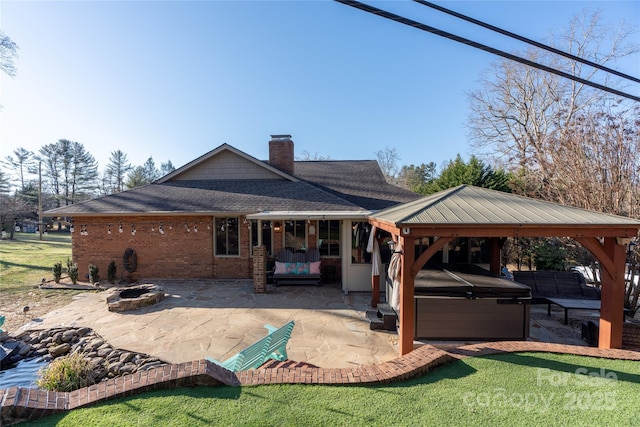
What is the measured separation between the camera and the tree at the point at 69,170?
41.7 metres

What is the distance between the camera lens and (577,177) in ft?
28.5

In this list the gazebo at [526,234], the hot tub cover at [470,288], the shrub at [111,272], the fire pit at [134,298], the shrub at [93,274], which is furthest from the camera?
the shrub at [111,272]

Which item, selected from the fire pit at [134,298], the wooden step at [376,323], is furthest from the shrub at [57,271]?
the wooden step at [376,323]

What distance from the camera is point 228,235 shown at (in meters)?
11.0

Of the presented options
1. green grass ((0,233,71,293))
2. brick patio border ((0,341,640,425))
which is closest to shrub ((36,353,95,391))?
brick patio border ((0,341,640,425))

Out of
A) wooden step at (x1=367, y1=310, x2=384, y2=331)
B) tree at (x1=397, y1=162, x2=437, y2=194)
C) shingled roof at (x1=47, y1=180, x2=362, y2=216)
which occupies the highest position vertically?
tree at (x1=397, y1=162, x2=437, y2=194)

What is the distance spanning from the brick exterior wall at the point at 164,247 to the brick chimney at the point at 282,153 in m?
5.02

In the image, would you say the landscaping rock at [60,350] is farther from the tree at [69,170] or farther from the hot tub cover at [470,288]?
the tree at [69,170]

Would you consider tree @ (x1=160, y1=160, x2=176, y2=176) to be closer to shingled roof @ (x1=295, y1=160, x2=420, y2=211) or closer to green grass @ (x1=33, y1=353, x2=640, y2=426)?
shingled roof @ (x1=295, y1=160, x2=420, y2=211)

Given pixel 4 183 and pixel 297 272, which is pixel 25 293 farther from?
pixel 4 183

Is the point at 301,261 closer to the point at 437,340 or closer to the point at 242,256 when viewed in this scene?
the point at 242,256

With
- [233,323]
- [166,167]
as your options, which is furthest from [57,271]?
[166,167]

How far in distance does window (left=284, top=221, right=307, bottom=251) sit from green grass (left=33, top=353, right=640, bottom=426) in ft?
23.8

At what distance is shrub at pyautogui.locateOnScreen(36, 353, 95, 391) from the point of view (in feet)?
13.5
